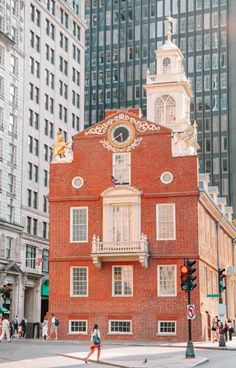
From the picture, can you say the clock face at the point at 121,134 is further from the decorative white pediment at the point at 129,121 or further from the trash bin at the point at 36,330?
the trash bin at the point at 36,330

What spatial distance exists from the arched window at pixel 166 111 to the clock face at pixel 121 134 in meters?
8.81

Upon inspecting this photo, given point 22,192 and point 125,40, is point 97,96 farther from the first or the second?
point 22,192

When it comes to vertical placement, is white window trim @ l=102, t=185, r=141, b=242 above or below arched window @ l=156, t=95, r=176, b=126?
below

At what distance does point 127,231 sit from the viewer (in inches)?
1970

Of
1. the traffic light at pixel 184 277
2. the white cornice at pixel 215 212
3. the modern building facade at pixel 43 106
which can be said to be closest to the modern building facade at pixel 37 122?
the modern building facade at pixel 43 106

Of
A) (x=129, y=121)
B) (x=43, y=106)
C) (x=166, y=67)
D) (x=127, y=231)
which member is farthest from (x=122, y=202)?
(x=43, y=106)

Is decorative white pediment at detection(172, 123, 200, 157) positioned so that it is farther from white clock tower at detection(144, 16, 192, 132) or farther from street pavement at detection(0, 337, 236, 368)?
street pavement at detection(0, 337, 236, 368)

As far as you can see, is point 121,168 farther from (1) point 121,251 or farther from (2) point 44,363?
(2) point 44,363

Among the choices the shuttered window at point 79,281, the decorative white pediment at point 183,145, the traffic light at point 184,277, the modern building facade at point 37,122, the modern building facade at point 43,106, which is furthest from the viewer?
the modern building facade at point 43,106

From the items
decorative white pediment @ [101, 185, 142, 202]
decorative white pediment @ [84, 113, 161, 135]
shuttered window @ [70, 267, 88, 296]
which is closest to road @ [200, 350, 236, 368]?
shuttered window @ [70, 267, 88, 296]

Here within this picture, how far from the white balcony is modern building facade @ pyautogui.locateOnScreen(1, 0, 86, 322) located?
71.3ft

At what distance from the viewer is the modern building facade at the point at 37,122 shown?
247 feet

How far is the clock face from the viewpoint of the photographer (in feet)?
168

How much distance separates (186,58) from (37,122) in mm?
48824
